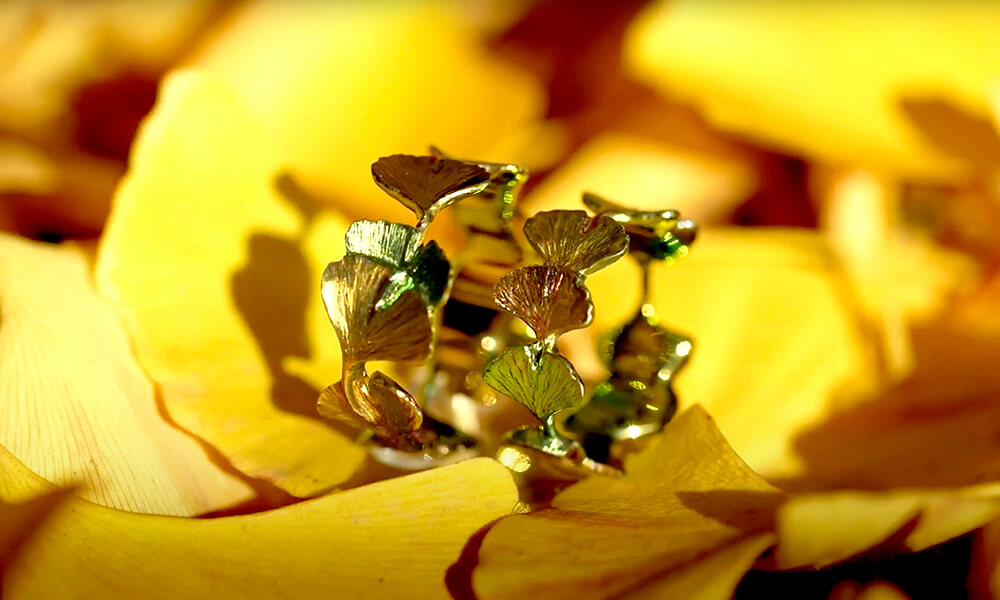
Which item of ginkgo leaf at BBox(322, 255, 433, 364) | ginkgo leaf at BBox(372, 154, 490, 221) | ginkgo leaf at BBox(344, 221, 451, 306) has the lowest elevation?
ginkgo leaf at BBox(322, 255, 433, 364)

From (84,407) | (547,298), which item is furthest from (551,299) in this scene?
(84,407)

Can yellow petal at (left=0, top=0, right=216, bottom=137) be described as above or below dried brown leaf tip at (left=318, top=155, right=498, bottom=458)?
Answer: above

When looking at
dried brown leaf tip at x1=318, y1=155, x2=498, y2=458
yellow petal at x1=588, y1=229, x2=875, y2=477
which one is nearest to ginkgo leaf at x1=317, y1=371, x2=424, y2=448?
dried brown leaf tip at x1=318, y1=155, x2=498, y2=458

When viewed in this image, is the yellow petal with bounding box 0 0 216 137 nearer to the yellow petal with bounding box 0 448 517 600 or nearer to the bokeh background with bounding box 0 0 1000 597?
the bokeh background with bounding box 0 0 1000 597

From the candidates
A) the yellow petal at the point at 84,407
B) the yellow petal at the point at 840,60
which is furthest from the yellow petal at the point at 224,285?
the yellow petal at the point at 840,60

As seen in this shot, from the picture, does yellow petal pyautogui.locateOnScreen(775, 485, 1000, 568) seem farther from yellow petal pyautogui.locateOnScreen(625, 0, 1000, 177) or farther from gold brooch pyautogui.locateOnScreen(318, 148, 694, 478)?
yellow petal pyautogui.locateOnScreen(625, 0, 1000, 177)

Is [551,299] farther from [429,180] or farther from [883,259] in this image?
[883,259]

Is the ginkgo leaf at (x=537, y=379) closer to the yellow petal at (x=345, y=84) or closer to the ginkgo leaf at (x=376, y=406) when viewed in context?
the ginkgo leaf at (x=376, y=406)

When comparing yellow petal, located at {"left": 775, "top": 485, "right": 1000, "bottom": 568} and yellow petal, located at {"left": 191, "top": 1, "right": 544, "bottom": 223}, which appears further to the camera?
yellow petal, located at {"left": 191, "top": 1, "right": 544, "bottom": 223}
